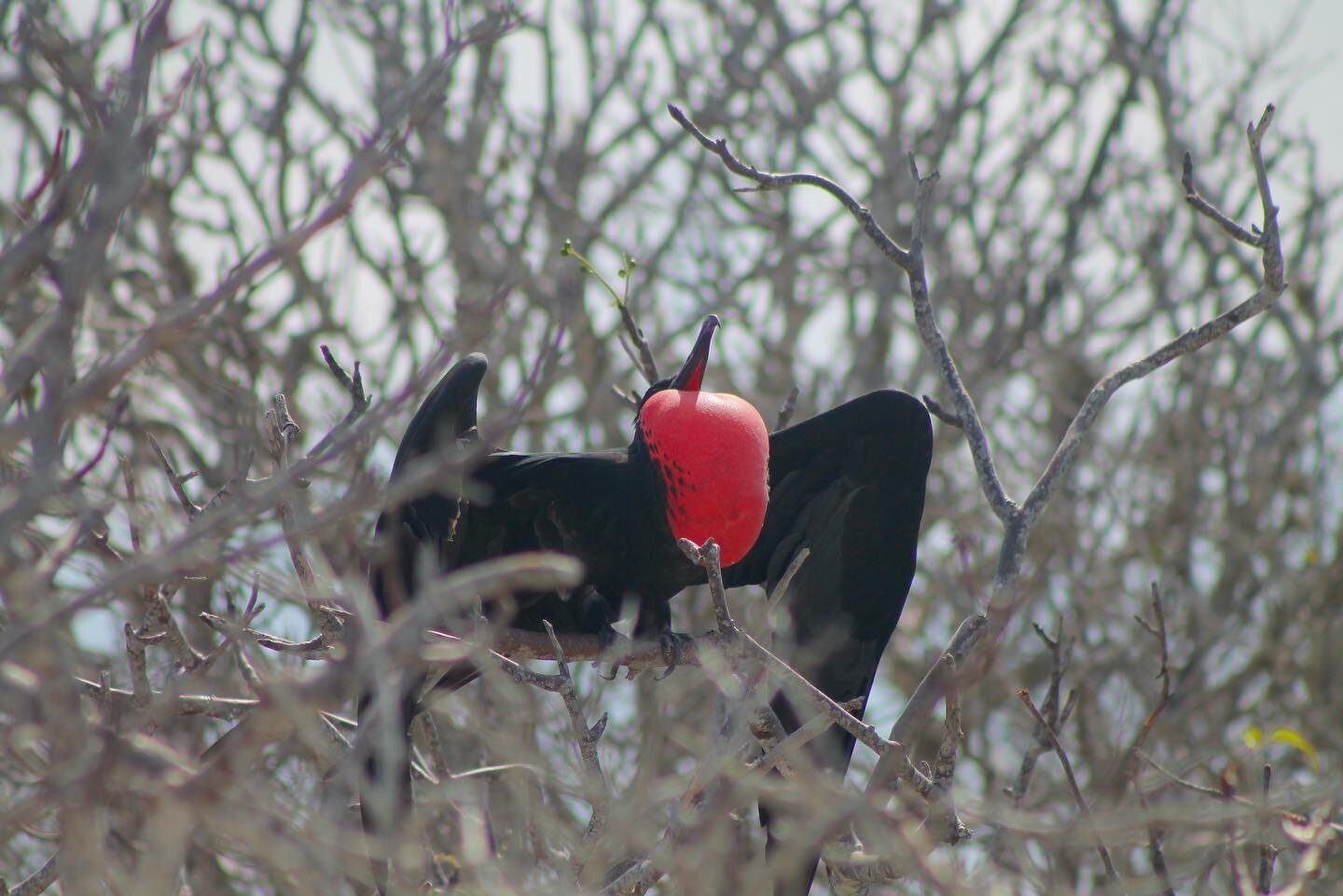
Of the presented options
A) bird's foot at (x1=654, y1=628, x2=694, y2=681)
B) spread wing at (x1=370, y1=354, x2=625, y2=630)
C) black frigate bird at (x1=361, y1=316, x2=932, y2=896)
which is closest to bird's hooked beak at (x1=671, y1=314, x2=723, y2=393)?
black frigate bird at (x1=361, y1=316, x2=932, y2=896)

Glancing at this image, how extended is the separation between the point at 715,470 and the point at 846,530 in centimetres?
63

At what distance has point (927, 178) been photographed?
2.61 meters

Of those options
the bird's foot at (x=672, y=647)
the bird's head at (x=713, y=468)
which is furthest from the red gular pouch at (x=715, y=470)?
the bird's foot at (x=672, y=647)

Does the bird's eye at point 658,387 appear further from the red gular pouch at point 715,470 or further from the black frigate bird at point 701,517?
the red gular pouch at point 715,470

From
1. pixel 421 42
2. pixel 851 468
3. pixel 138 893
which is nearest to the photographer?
pixel 138 893

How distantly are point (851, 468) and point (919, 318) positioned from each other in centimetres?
83

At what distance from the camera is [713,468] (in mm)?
2881

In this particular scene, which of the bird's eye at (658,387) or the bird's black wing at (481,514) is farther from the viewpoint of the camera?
the bird's eye at (658,387)

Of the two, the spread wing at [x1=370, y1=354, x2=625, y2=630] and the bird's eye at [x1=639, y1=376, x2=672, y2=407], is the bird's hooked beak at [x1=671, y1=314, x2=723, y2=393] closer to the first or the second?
the bird's eye at [x1=639, y1=376, x2=672, y2=407]

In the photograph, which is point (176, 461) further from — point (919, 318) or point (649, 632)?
point (919, 318)

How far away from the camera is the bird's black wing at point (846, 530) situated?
3.33 metres

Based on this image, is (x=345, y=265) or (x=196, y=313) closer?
(x=196, y=313)

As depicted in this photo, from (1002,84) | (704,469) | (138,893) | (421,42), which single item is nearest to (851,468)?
→ (704,469)

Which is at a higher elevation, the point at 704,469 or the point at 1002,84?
the point at 1002,84
